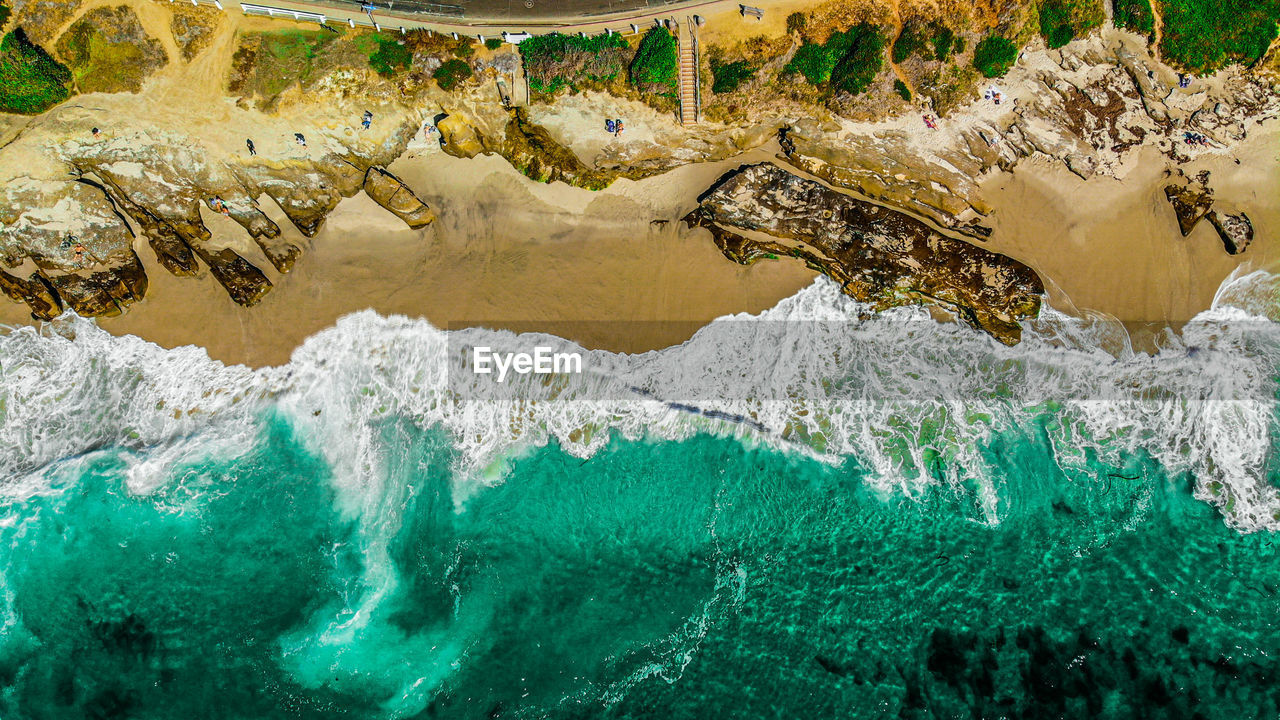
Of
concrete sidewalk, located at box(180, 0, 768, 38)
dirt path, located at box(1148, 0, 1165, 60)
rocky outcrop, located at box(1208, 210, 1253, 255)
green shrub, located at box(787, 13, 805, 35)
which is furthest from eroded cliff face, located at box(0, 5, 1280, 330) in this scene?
green shrub, located at box(787, 13, 805, 35)

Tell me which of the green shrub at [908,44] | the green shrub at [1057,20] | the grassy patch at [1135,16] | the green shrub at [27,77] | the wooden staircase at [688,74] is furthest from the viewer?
the wooden staircase at [688,74]

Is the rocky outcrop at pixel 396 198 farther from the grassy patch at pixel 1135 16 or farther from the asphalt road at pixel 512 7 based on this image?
the grassy patch at pixel 1135 16

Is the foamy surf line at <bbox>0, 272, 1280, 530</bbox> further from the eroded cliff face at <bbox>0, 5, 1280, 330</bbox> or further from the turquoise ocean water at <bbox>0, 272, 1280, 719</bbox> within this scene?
the eroded cliff face at <bbox>0, 5, 1280, 330</bbox>

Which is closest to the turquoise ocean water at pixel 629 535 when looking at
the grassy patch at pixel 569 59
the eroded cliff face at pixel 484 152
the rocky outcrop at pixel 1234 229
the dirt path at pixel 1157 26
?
the rocky outcrop at pixel 1234 229

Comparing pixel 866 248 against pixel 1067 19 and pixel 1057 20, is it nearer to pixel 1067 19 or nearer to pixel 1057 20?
pixel 1057 20

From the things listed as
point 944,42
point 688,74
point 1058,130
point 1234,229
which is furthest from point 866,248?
point 1234,229

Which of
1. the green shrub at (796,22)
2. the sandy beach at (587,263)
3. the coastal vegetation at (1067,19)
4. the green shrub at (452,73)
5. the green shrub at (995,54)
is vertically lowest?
the sandy beach at (587,263)
